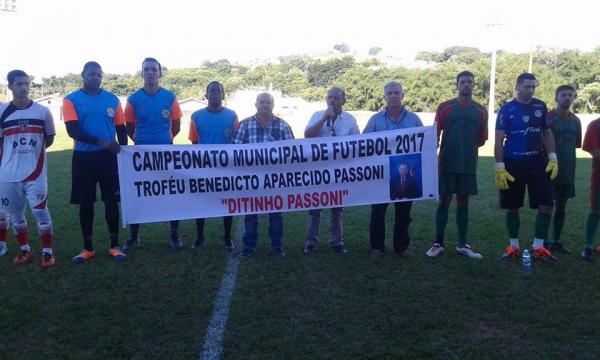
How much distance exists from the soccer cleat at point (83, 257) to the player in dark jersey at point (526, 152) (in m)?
4.53

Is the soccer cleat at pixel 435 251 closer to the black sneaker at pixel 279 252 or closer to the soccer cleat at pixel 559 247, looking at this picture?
the soccer cleat at pixel 559 247

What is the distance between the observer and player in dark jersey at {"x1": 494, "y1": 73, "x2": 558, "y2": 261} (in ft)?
19.8

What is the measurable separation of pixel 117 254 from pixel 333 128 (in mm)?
2802

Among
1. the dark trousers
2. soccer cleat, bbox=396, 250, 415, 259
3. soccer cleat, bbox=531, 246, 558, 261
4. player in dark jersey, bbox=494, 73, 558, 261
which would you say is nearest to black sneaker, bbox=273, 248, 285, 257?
the dark trousers

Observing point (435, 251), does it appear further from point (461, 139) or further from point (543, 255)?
point (461, 139)

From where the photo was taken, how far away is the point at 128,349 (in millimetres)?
3961

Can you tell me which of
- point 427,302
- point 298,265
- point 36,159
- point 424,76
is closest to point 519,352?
point 427,302

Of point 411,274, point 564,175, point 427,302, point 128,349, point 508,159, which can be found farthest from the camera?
point 564,175

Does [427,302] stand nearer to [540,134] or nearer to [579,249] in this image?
[540,134]

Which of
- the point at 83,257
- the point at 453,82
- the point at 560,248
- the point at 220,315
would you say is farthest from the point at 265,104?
the point at 453,82

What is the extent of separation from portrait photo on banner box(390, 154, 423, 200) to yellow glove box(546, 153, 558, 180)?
135cm

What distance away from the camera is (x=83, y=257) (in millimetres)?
6090

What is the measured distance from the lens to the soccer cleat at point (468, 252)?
6.32m

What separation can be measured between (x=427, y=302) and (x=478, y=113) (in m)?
2.39
